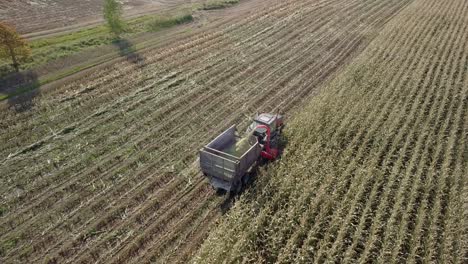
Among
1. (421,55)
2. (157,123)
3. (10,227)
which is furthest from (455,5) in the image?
(10,227)

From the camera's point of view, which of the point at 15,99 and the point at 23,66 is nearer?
the point at 15,99

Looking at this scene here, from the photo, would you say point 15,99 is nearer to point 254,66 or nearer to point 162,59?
point 162,59

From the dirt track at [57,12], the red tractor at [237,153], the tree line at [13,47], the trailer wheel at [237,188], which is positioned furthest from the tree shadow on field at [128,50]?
the trailer wheel at [237,188]

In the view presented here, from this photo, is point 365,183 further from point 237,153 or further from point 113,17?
point 113,17

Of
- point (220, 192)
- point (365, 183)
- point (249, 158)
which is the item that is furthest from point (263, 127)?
point (365, 183)

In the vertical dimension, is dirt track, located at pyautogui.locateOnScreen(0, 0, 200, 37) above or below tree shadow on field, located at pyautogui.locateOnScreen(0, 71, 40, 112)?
above

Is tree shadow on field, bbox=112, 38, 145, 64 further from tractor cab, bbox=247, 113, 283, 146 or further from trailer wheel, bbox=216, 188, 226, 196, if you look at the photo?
trailer wheel, bbox=216, 188, 226, 196

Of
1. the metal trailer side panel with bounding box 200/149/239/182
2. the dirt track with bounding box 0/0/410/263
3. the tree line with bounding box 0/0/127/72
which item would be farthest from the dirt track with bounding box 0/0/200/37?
the metal trailer side panel with bounding box 200/149/239/182
